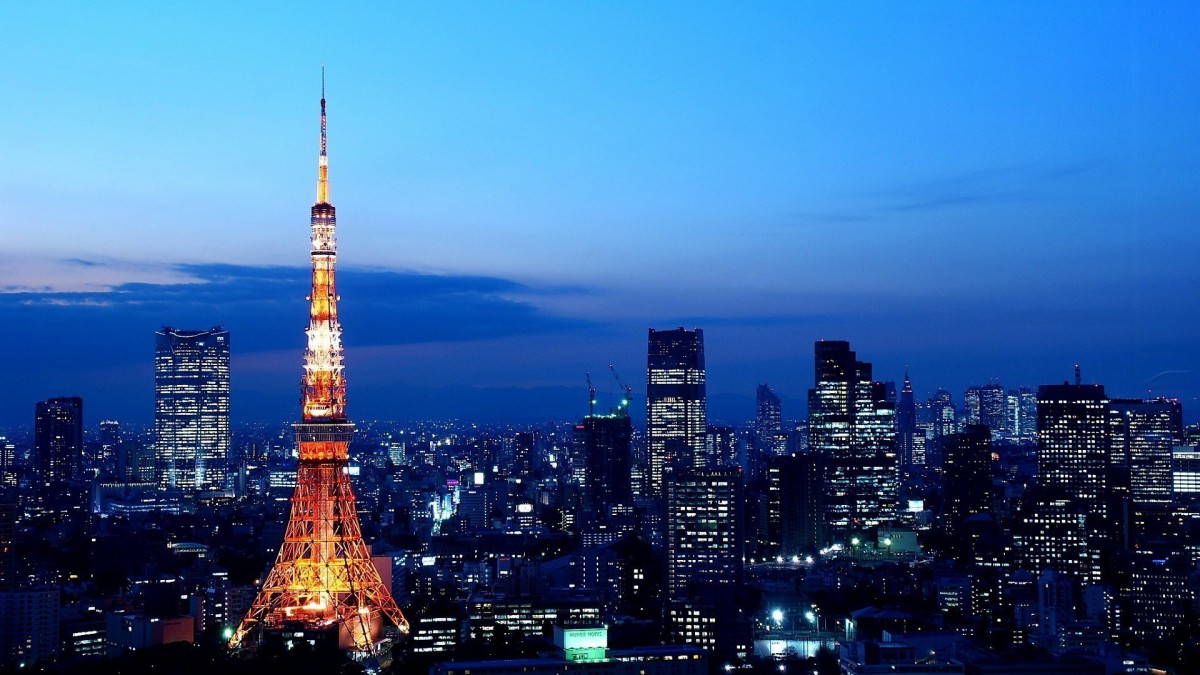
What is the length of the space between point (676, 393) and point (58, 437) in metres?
18.3

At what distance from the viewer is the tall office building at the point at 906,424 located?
174ft

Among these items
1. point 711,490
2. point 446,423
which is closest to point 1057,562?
point 711,490

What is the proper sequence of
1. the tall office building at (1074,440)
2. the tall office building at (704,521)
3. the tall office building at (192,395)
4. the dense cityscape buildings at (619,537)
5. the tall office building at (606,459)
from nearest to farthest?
the dense cityscape buildings at (619,537) < the tall office building at (704,521) < the tall office building at (1074,440) < the tall office building at (606,459) < the tall office building at (192,395)

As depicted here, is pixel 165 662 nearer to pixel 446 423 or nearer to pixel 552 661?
pixel 552 661

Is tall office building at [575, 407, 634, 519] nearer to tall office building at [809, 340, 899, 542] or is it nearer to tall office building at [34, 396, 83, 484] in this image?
tall office building at [809, 340, 899, 542]

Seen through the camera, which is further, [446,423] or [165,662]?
[446,423]

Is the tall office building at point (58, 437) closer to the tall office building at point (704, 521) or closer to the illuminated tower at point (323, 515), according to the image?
the tall office building at point (704, 521)

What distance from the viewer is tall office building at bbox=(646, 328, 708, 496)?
161ft

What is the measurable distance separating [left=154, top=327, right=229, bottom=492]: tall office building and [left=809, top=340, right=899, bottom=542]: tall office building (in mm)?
21409

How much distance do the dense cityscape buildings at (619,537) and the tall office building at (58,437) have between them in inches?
2.7

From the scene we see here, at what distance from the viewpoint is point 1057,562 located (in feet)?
94.2

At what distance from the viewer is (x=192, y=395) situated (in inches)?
2274

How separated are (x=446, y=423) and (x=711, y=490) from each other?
2409 inches

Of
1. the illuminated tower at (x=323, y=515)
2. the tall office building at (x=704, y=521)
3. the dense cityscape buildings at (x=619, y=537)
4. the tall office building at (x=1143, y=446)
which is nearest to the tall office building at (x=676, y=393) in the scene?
the dense cityscape buildings at (x=619, y=537)
